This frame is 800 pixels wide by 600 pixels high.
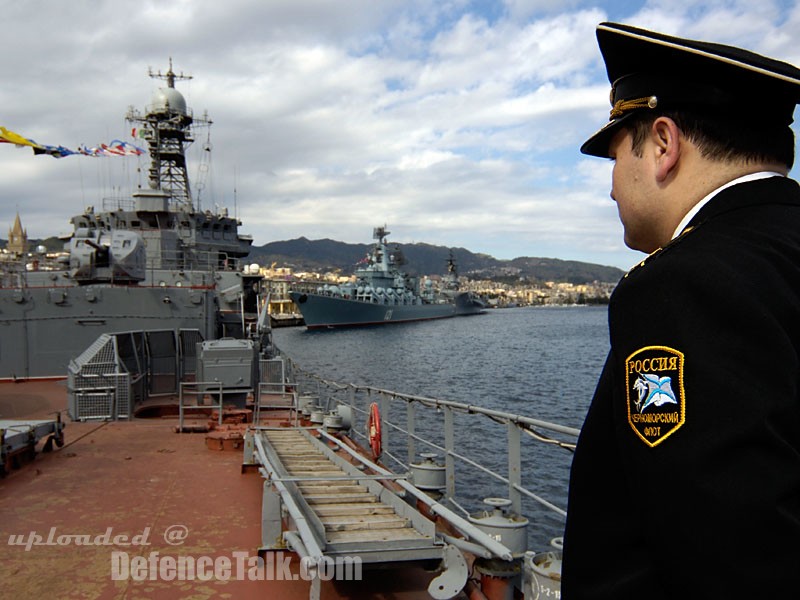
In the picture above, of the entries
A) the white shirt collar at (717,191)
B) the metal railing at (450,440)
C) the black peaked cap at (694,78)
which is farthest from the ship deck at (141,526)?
the black peaked cap at (694,78)

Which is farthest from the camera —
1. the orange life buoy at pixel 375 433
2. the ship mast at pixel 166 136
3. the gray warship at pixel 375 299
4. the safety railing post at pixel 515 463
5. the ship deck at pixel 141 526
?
the gray warship at pixel 375 299

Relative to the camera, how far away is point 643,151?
134 centimetres

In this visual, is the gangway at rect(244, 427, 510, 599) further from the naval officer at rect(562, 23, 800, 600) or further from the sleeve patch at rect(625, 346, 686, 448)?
the sleeve patch at rect(625, 346, 686, 448)

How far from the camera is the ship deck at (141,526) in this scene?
418 centimetres

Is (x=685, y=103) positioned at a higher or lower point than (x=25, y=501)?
higher

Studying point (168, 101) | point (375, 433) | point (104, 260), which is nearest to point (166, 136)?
point (168, 101)

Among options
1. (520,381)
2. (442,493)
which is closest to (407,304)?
(520,381)

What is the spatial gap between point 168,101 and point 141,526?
30.8 m

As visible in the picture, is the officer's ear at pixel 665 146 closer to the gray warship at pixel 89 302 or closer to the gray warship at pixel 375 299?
the gray warship at pixel 89 302

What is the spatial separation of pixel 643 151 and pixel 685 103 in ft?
0.39

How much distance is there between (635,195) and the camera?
1361mm

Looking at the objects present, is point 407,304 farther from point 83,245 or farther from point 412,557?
point 412,557

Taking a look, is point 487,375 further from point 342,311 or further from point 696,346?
point 342,311

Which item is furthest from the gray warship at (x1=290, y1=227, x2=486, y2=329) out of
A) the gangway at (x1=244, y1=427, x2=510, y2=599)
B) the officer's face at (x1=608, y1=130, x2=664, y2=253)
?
the officer's face at (x1=608, y1=130, x2=664, y2=253)
